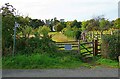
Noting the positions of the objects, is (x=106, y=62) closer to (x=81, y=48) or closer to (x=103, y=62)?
(x=103, y=62)

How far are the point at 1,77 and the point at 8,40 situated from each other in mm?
5769

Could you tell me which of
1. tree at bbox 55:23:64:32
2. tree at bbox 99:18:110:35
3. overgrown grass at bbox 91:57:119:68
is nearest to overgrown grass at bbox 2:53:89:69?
overgrown grass at bbox 91:57:119:68

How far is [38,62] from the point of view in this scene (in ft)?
42.1

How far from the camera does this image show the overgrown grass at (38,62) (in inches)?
484

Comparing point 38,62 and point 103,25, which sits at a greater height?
point 103,25

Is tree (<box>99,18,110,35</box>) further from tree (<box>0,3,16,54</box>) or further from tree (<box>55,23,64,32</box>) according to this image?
tree (<box>0,3,16,54</box>)

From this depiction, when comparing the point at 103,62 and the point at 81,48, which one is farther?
the point at 81,48

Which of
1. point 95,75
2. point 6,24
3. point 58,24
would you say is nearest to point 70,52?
point 6,24

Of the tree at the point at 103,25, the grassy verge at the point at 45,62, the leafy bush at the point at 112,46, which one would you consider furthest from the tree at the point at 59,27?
the grassy verge at the point at 45,62

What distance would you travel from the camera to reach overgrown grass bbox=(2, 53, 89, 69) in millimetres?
12289

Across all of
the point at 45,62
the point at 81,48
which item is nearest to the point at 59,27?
the point at 81,48

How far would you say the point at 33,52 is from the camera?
14.8m

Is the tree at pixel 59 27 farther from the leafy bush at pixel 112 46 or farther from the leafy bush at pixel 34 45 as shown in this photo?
the leafy bush at pixel 112 46

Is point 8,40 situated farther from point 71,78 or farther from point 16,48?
point 71,78
